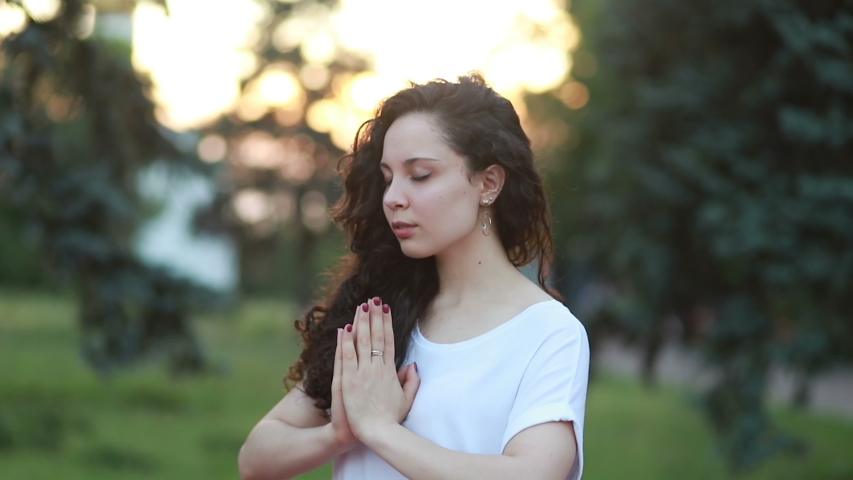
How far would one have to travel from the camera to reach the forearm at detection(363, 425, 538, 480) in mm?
1856

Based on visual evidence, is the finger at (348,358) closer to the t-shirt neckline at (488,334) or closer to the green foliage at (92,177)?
the t-shirt neckline at (488,334)

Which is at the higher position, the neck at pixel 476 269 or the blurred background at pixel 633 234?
the blurred background at pixel 633 234

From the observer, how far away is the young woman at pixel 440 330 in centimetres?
194

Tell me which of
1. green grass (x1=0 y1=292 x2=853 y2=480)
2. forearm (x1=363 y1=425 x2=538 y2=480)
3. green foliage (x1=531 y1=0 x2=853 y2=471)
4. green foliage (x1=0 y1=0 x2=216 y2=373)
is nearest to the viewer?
forearm (x1=363 y1=425 x2=538 y2=480)

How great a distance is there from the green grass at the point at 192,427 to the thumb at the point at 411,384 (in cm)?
440

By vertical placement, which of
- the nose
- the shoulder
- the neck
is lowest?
the shoulder

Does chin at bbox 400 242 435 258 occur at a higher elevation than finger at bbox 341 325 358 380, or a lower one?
higher

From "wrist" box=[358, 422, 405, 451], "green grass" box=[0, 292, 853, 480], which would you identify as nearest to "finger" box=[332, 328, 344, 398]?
"wrist" box=[358, 422, 405, 451]

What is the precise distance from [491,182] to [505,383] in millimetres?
476

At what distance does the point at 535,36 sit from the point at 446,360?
59.1ft

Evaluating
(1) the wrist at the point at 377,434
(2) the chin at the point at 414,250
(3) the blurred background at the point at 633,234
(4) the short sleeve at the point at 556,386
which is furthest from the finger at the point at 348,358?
(3) the blurred background at the point at 633,234

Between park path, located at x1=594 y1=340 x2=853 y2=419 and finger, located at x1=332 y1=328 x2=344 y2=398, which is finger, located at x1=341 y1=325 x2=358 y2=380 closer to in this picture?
finger, located at x1=332 y1=328 x2=344 y2=398

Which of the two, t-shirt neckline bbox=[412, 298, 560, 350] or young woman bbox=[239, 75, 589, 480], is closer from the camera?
young woman bbox=[239, 75, 589, 480]

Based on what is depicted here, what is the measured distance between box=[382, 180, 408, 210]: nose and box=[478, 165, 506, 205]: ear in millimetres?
192
